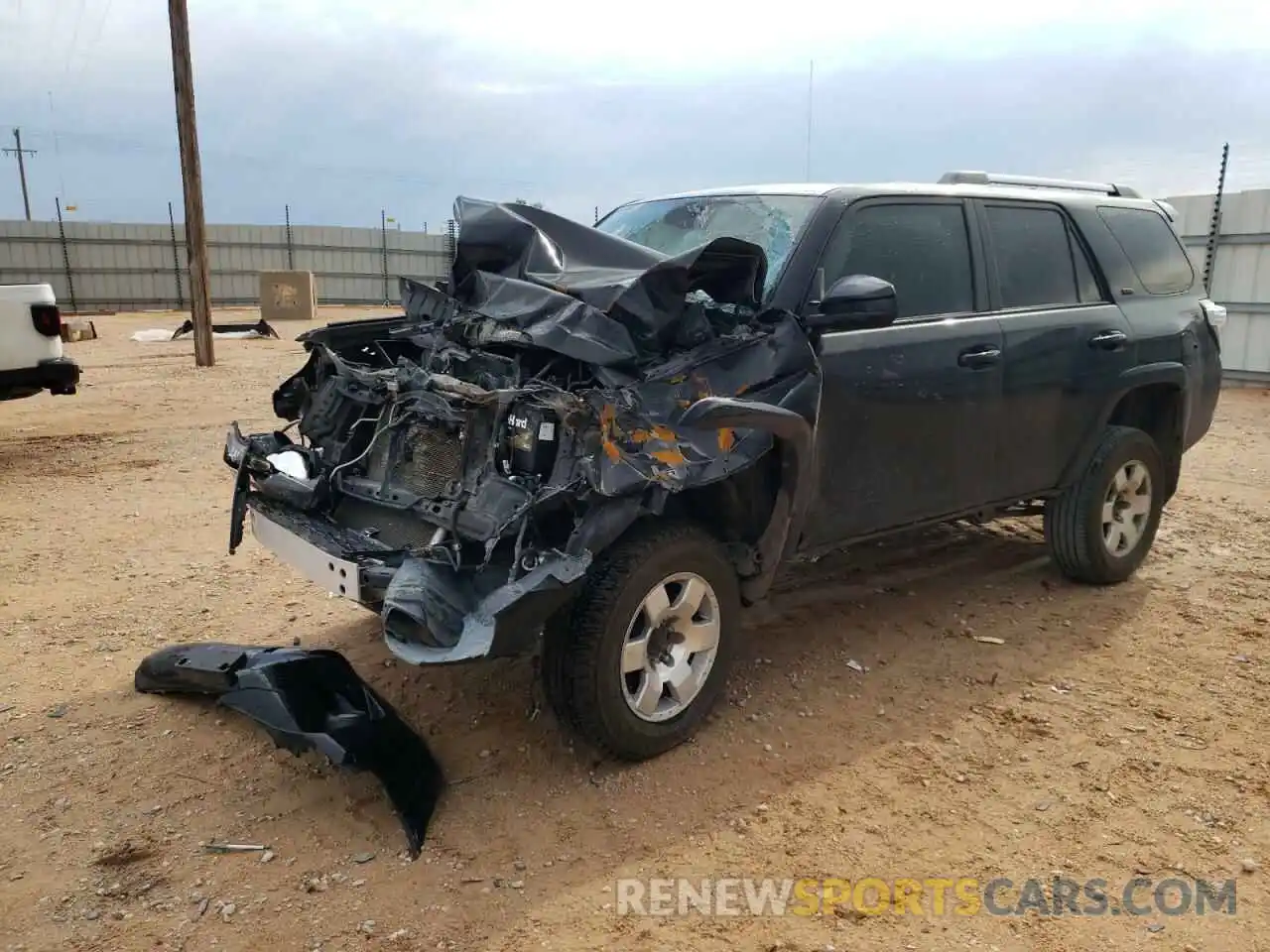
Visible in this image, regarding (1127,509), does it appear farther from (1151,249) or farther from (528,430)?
(528,430)

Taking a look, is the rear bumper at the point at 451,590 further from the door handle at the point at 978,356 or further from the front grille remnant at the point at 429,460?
the door handle at the point at 978,356

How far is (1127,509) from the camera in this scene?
515 centimetres

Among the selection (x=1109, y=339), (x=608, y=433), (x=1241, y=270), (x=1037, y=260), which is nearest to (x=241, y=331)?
(x=1241, y=270)

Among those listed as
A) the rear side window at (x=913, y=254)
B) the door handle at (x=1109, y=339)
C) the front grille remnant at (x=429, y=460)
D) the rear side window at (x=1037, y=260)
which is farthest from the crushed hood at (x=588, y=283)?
the door handle at (x=1109, y=339)

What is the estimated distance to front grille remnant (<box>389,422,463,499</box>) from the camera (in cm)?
343

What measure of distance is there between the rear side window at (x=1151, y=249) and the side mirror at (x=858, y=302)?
234 centimetres

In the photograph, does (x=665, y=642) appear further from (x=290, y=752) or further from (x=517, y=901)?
(x=290, y=752)

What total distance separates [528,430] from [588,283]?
0.83m

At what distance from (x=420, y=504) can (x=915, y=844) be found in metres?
1.96

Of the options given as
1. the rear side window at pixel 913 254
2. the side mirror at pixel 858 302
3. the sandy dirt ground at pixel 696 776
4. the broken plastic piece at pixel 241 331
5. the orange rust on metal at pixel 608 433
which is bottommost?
the sandy dirt ground at pixel 696 776

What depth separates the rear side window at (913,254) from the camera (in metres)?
3.97

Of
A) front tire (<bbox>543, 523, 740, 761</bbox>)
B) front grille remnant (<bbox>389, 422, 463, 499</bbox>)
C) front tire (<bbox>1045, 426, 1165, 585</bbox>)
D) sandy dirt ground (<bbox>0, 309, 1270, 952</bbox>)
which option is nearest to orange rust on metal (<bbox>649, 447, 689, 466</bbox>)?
front tire (<bbox>543, 523, 740, 761</bbox>)

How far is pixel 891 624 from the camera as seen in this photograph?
4.65 metres

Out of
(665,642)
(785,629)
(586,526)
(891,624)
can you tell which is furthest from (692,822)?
(891,624)
